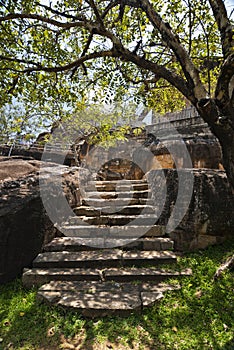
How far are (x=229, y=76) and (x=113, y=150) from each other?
14.5 m

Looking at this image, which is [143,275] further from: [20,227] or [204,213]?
[20,227]

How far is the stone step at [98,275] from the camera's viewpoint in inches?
143

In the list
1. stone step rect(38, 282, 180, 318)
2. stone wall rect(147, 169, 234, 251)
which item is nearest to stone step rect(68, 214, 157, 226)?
stone wall rect(147, 169, 234, 251)

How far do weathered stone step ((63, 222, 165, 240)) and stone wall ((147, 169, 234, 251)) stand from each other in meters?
0.27

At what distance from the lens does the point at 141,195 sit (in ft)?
21.1

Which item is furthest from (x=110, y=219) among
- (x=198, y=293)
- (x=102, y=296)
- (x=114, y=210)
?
(x=198, y=293)

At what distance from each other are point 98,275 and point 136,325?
3.59ft

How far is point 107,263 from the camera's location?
4.00 m

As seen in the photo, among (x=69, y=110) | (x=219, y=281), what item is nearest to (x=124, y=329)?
(x=219, y=281)

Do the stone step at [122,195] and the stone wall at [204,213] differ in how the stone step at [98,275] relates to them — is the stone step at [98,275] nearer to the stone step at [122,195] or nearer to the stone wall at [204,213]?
the stone wall at [204,213]

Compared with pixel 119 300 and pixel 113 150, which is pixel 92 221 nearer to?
pixel 119 300

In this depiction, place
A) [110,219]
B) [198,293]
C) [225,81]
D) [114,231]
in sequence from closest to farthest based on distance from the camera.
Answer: [198,293], [225,81], [114,231], [110,219]

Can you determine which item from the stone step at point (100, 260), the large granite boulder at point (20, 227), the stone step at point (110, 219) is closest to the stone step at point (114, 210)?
the stone step at point (110, 219)

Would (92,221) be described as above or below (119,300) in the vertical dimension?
above
